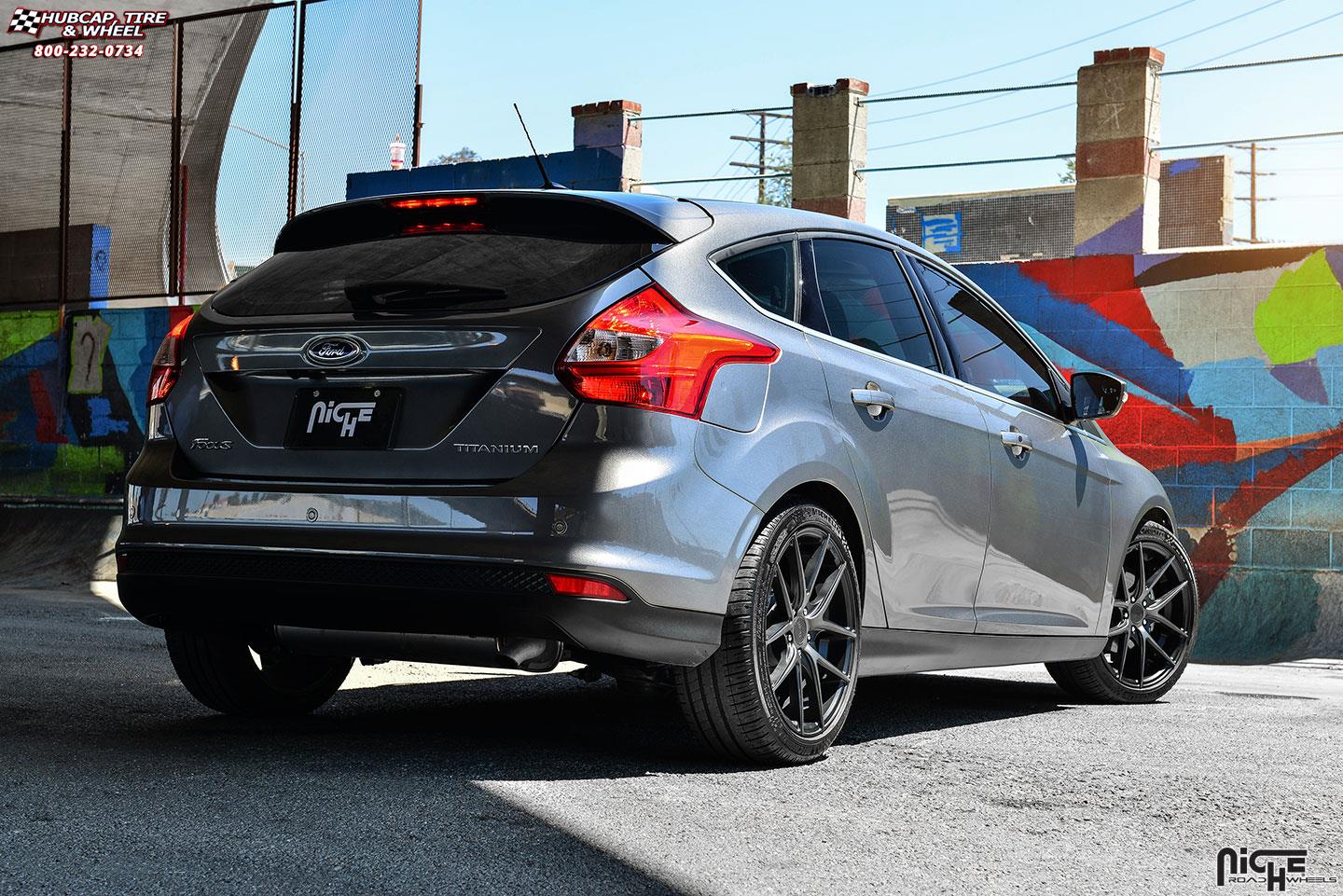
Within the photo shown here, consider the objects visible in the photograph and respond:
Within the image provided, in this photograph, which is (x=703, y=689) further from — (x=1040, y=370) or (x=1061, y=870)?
(x=1040, y=370)

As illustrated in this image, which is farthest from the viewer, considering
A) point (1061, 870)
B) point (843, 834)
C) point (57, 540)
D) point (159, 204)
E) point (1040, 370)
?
point (159, 204)

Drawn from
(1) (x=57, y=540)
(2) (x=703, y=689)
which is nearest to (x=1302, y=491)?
(2) (x=703, y=689)

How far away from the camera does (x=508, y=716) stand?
5426mm

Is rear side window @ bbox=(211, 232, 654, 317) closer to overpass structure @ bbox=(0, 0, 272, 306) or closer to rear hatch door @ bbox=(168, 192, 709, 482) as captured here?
rear hatch door @ bbox=(168, 192, 709, 482)

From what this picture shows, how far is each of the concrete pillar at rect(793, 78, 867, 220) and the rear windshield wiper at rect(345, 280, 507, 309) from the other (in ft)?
42.7

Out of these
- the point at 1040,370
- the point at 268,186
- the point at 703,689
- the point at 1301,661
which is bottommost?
the point at 1301,661

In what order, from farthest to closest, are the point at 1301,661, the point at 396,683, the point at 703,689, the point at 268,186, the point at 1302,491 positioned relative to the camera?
1. the point at 268,186
2. the point at 1302,491
3. the point at 1301,661
4. the point at 396,683
5. the point at 703,689

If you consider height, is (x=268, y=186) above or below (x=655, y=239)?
above

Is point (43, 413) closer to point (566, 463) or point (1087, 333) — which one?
point (1087, 333)

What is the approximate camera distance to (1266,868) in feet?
11.3

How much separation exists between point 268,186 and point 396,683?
1203cm

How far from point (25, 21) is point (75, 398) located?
20045 mm

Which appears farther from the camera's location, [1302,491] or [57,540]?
[57,540]

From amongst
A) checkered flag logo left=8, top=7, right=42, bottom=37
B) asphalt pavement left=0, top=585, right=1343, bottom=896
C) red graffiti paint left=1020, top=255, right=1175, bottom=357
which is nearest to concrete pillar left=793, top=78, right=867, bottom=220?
red graffiti paint left=1020, top=255, right=1175, bottom=357
